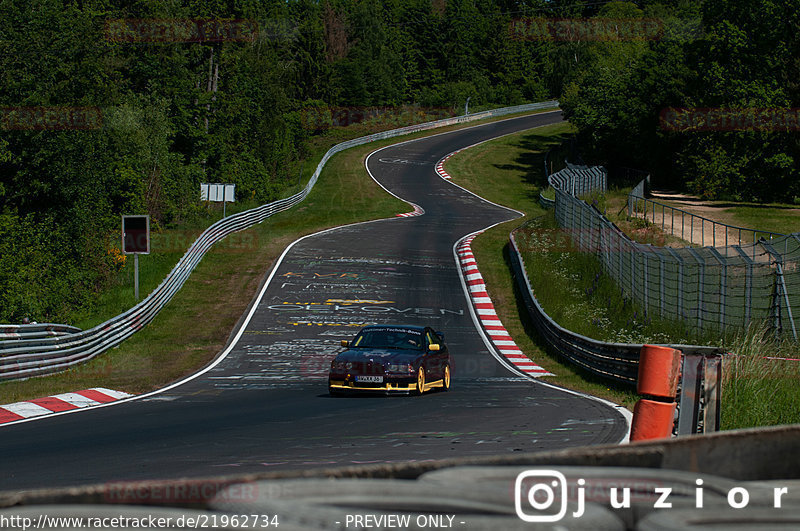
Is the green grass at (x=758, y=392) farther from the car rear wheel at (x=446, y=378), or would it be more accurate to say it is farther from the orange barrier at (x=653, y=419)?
the car rear wheel at (x=446, y=378)

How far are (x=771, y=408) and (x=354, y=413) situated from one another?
6.17 m

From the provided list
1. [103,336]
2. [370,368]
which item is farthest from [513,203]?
[370,368]

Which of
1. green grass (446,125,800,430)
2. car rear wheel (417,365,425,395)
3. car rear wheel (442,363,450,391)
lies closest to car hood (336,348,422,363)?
car rear wheel (417,365,425,395)

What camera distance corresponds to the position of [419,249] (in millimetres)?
40594

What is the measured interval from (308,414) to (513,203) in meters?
49.4

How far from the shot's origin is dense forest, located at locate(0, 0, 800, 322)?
43.4 metres

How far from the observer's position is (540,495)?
3.67 meters

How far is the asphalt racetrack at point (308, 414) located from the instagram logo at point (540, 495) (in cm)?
532

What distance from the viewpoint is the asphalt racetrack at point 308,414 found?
31.0ft

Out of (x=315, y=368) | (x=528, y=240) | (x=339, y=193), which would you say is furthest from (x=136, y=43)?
(x=315, y=368)

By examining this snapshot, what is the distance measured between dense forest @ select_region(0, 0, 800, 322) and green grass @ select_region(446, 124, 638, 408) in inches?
306
